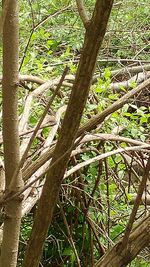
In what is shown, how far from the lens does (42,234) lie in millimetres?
850

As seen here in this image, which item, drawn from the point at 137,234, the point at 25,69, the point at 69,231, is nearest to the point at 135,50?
the point at 25,69

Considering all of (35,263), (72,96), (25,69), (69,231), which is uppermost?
(25,69)

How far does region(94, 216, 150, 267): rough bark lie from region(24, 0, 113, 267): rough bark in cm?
13

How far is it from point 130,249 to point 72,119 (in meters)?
0.30

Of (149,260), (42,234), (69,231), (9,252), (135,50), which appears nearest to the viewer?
(42,234)

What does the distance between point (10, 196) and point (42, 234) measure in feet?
0.33

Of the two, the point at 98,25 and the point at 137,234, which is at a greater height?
the point at 98,25

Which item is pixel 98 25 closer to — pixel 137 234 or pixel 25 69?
pixel 137 234

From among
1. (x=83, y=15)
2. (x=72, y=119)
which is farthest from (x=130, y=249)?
(x=83, y=15)

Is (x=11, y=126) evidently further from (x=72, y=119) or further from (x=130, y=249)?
(x=130, y=249)

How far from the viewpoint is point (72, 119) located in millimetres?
747

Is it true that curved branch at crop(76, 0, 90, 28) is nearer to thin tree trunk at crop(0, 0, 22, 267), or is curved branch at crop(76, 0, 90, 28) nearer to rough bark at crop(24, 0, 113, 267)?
rough bark at crop(24, 0, 113, 267)

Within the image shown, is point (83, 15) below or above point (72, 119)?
above

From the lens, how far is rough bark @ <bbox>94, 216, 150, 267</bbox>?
91 cm
